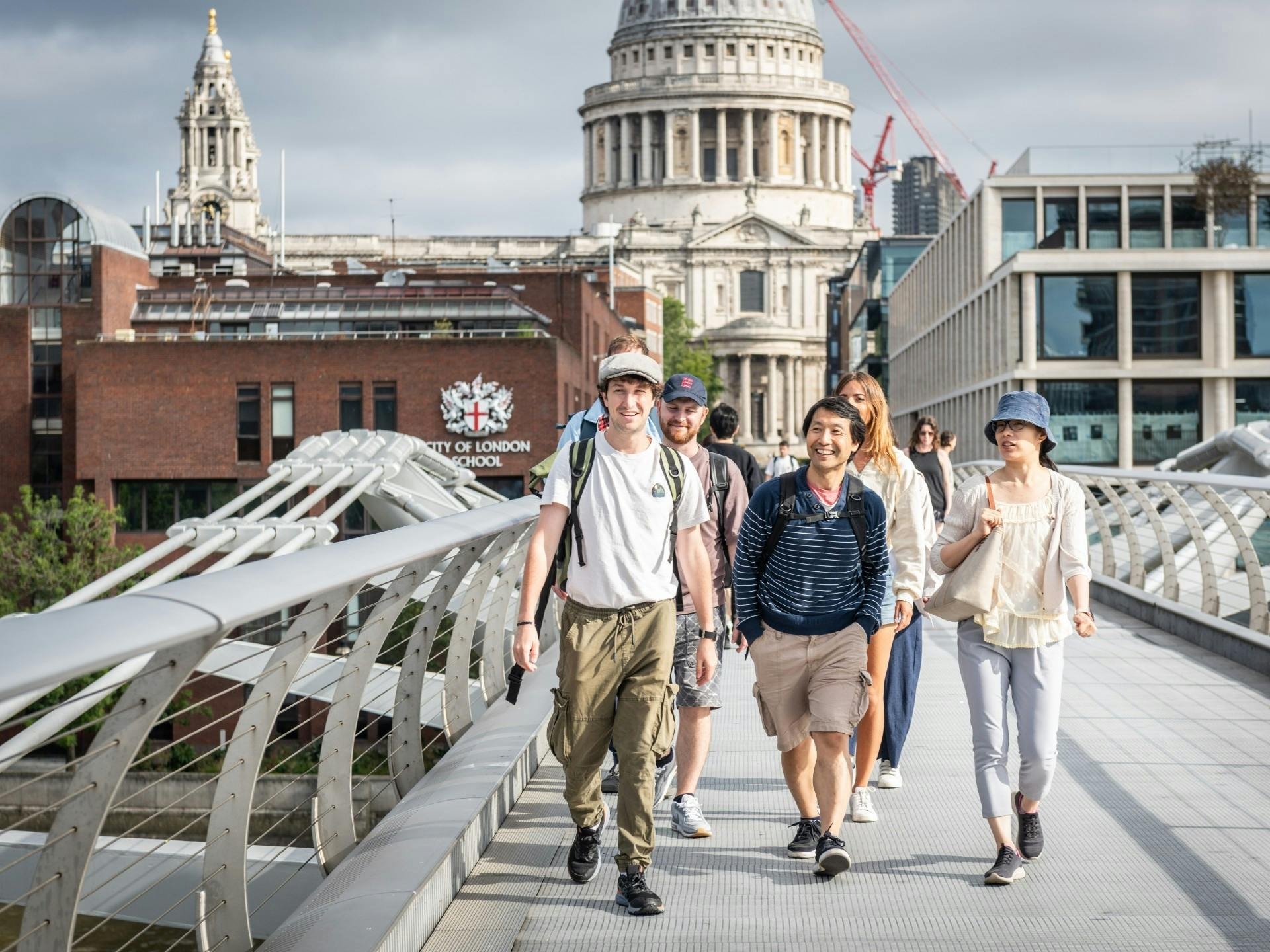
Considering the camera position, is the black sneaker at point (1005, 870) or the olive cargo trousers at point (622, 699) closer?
the olive cargo trousers at point (622, 699)

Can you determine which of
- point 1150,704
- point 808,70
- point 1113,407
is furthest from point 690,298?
point 1150,704

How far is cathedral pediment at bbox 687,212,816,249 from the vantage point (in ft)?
480

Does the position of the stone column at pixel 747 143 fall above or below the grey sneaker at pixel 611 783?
above

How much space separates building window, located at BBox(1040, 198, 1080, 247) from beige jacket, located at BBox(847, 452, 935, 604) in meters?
44.9

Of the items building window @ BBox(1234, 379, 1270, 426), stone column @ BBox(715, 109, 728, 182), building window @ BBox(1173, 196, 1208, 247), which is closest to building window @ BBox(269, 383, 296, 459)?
building window @ BBox(1173, 196, 1208, 247)

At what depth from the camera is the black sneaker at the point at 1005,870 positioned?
5.91 metres

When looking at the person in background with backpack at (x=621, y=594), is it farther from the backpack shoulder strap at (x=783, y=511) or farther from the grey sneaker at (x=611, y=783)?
the grey sneaker at (x=611, y=783)

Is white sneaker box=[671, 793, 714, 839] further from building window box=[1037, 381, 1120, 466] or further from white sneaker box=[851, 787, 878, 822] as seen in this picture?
building window box=[1037, 381, 1120, 466]

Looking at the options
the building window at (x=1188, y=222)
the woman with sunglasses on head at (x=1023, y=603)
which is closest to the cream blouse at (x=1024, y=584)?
the woman with sunglasses on head at (x=1023, y=603)

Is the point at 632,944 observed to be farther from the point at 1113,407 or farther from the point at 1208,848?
the point at 1113,407

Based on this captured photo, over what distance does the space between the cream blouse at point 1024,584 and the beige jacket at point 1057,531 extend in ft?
0.09

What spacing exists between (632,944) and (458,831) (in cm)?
81

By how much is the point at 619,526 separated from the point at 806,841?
155cm

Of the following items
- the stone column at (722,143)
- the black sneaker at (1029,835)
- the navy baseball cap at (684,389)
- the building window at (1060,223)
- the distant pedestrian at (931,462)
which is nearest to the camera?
the black sneaker at (1029,835)
